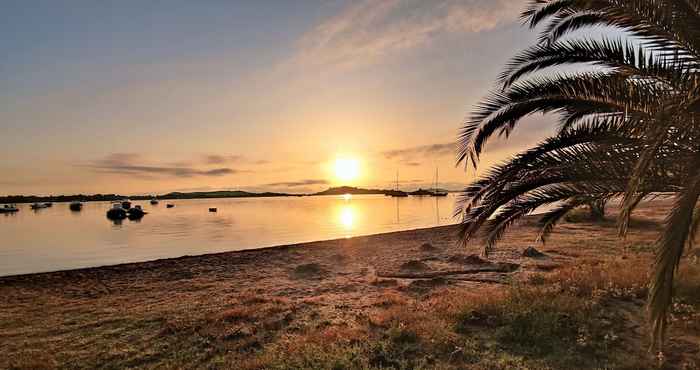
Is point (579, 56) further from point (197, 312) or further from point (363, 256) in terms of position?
point (363, 256)

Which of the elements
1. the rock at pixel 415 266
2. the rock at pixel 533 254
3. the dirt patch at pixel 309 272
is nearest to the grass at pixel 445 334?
the rock at pixel 415 266

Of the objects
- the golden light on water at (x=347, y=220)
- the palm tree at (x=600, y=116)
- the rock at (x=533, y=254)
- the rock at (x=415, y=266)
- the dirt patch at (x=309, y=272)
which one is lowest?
the golden light on water at (x=347, y=220)

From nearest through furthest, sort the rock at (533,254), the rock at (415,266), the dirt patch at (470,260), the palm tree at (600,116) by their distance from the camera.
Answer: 1. the palm tree at (600,116)
2. the rock at (415,266)
3. the dirt patch at (470,260)
4. the rock at (533,254)

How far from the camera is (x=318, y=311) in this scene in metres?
9.46

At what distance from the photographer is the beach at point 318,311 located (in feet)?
20.3

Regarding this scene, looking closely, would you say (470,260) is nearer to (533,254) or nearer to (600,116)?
(533,254)

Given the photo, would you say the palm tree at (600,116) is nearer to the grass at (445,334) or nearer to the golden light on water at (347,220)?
the grass at (445,334)

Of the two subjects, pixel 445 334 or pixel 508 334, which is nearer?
pixel 508 334

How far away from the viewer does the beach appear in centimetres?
618

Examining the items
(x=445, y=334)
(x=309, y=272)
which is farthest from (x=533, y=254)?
(x=445, y=334)

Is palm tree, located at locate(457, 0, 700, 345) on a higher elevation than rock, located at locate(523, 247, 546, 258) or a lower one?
higher

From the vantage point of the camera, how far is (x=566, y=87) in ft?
21.9

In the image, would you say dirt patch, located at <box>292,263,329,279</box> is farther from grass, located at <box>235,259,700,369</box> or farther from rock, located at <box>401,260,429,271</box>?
grass, located at <box>235,259,700,369</box>

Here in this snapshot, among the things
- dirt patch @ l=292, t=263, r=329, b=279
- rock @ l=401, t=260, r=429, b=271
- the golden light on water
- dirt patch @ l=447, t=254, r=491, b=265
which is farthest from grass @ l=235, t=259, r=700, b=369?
the golden light on water
